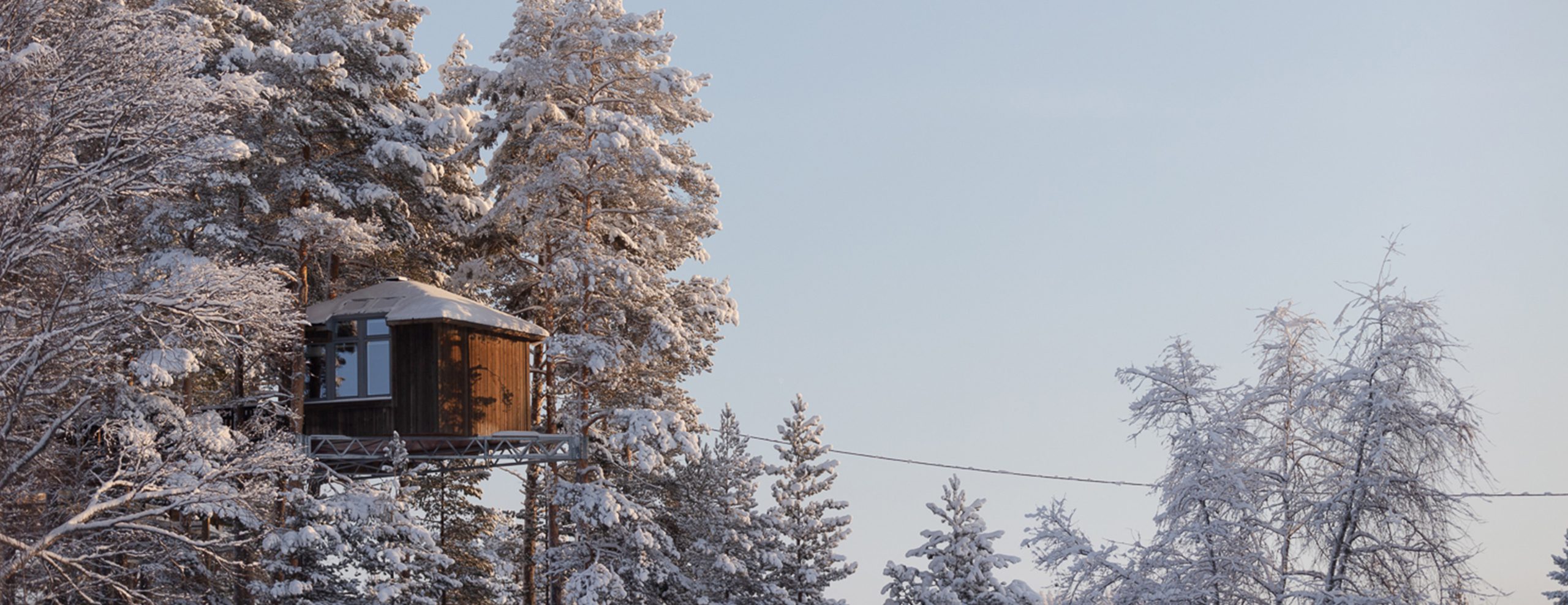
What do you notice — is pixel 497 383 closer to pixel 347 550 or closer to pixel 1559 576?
pixel 347 550

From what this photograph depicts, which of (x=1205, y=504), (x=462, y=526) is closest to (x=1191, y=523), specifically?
(x=1205, y=504)

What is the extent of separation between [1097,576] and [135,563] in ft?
59.6

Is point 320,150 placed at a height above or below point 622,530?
above

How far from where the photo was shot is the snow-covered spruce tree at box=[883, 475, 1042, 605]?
2897 centimetres

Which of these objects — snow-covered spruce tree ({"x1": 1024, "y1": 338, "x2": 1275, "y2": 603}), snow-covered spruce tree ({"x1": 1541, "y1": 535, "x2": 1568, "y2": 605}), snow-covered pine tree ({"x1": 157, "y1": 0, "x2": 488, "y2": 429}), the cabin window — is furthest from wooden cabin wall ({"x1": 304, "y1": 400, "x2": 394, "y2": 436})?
snow-covered spruce tree ({"x1": 1541, "y1": 535, "x2": 1568, "y2": 605})

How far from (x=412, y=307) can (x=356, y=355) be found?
162 cm

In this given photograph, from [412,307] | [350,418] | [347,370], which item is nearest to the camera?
[412,307]

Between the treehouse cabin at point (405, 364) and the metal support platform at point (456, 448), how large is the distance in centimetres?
20

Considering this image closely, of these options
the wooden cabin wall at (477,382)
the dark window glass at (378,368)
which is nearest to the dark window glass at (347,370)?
the dark window glass at (378,368)

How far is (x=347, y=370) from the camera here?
25.1 meters

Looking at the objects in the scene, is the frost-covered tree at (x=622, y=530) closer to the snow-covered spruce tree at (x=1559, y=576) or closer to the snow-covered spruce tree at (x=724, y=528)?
the snow-covered spruce tree at (x=724, y=528)

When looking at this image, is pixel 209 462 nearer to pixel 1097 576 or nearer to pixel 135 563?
pixel 135 563

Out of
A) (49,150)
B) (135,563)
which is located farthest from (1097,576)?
(135,563)

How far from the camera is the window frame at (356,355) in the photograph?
2472 centimetres
